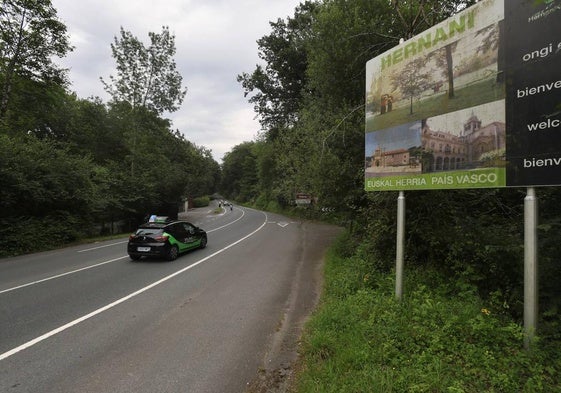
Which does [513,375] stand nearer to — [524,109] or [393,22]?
[524,109]

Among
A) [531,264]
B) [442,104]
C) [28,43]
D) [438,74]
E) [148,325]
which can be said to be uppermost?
[28,43]

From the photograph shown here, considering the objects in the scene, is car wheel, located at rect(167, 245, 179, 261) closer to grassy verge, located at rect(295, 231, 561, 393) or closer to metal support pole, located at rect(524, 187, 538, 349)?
grassy verge, located at rect(295, 231, 561, 393)

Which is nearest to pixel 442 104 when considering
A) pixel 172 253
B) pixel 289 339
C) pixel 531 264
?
pixel 531 264

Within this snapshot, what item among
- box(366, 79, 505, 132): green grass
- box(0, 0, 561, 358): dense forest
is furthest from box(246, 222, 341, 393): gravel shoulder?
box(366, 79, 505, 132): green grass

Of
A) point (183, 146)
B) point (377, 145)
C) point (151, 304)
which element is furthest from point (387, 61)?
point (183, 146)

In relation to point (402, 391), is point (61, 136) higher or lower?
higher

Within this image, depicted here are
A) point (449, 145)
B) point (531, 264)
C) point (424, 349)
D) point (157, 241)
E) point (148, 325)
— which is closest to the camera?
point (531, 264)

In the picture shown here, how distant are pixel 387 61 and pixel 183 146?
105 ft

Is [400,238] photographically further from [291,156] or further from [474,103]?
[291,156]

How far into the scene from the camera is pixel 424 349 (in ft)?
12.2

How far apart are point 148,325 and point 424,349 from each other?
4.34 meters

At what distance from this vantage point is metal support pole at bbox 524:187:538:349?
336 centimetres

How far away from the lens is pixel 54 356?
14.2 ft

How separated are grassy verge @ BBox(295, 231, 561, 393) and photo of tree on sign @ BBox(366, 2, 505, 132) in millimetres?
2783
